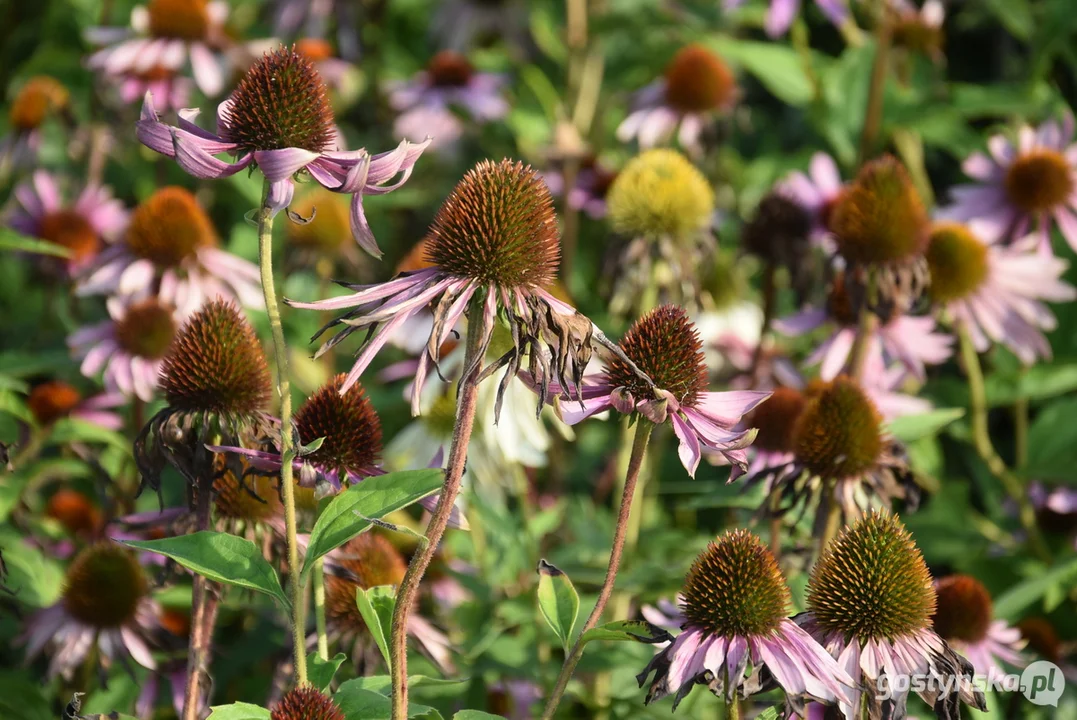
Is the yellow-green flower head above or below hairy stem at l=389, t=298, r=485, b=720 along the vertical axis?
below

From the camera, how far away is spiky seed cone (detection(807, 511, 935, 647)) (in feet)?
4.54

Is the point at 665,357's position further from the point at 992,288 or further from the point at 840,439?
the point at 992,288

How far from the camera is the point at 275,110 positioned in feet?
4.28

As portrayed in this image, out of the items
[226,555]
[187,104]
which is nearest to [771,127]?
[187,104]

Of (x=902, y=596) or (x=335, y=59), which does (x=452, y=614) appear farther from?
(x=335, y=59)

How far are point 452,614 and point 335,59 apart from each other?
248cm

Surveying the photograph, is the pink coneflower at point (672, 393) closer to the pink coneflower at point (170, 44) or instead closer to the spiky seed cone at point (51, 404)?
the spiky seed cone at point (51, 404)

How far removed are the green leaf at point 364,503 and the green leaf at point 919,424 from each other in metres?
0.99

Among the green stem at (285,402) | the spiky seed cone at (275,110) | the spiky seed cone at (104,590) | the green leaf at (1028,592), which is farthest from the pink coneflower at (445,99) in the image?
the green stem at (285,402)

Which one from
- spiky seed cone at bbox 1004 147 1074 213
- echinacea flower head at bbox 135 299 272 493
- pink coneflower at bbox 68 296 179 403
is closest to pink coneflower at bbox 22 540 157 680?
pink coneflower at bbox 68 296 179 403

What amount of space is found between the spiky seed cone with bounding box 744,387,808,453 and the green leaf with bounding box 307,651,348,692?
0.97 metres

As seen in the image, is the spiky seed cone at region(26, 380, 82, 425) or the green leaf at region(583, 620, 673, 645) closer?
the green leaf at region(583, 620, 673, 645)

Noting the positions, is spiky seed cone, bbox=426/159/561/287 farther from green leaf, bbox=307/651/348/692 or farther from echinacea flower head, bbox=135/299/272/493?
green leaf, bbox=307/651/348/692

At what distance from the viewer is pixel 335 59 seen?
4.12 m
